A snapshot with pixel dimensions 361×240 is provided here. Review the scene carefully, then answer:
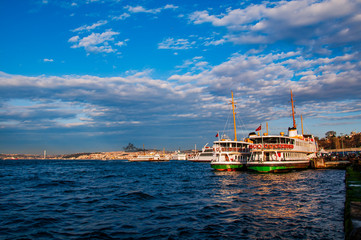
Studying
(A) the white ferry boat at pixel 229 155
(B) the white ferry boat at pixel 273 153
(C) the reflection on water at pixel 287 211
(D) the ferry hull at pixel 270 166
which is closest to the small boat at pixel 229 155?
(A) the white ferry boat at pixel 229 155

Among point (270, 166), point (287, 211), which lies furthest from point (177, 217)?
point (270, 166)

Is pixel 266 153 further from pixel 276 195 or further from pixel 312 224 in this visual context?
pixel 312 224

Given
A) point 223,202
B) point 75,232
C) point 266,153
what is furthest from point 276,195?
point 266,153

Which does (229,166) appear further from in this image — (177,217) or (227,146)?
(177,217)

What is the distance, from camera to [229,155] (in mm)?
49438

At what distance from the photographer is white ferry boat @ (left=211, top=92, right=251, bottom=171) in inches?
1881

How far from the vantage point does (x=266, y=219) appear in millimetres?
13539

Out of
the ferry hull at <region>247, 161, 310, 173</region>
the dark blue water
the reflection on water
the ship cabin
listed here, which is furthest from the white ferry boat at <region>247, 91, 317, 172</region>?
the dark blue water

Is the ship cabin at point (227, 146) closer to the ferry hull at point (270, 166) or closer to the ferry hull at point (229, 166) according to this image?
the ferry hull at point (229, 166)

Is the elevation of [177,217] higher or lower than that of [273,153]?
lower

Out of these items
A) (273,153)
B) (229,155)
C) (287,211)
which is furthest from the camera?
(229,155)

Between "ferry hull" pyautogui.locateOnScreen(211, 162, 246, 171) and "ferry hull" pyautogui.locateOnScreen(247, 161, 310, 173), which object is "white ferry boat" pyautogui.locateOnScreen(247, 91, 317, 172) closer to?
"ferry hull" pyautogui.locateOnScreen(247, 161, 310, 173)

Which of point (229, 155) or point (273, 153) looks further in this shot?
point (229, 155)

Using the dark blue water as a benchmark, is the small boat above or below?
above
